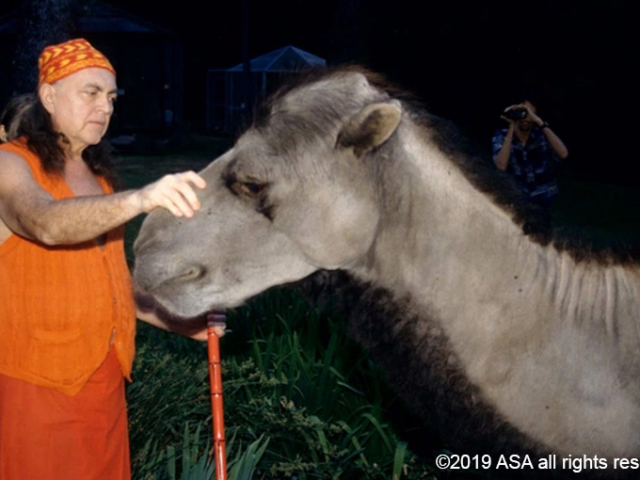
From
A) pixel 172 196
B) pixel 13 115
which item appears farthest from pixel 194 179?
pixel 13 115

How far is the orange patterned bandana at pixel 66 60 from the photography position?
11.1 ft

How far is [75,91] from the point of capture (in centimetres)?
340

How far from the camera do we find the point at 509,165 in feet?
25.4

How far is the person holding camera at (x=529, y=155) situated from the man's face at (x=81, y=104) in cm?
471

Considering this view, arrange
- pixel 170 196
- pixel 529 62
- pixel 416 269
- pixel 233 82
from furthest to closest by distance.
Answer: pixel 233 82 < pixel 529 62 < pixel 416 269 < pixel 170 196

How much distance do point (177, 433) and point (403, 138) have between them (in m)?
2.50

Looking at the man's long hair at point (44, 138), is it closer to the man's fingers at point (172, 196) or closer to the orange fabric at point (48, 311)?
the orange fabric at point (48, 311)

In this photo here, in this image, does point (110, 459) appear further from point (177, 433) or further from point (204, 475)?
point (177, 433)

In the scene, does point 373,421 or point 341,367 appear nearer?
point 373,421

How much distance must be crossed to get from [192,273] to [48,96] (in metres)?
0.82

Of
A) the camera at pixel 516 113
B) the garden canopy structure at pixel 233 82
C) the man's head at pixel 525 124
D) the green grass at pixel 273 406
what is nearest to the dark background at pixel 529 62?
the garden canopy structure at pixel 233 82

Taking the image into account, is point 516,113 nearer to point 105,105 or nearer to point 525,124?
point 525,124

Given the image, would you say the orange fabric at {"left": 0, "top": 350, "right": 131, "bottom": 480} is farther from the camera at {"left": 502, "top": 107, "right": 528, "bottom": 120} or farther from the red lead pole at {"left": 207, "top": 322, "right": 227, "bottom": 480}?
the camera at {"left": 502, "top": 107, "right": 528, "bottom": 120}

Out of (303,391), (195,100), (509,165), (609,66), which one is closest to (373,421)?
(303,391)
